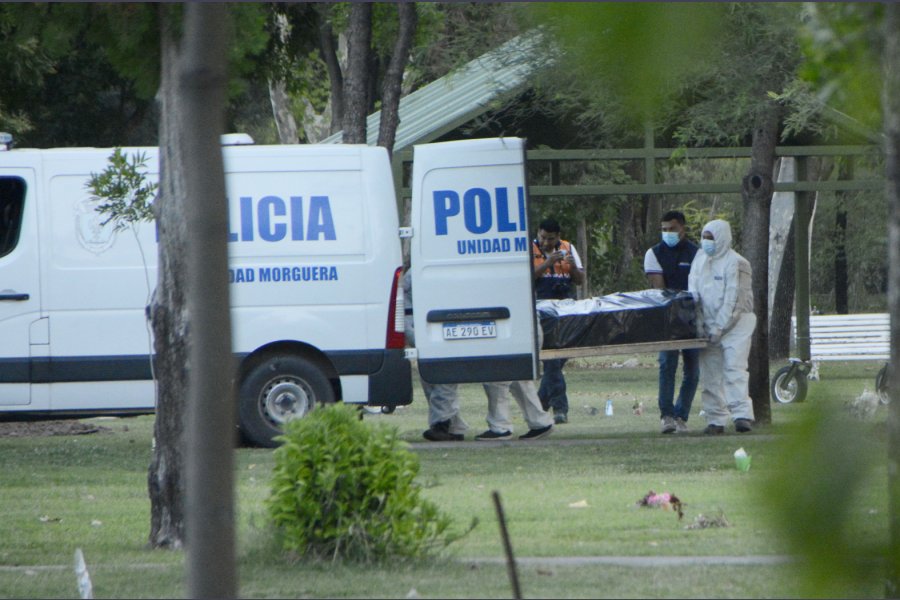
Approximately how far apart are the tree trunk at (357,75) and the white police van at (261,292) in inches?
171

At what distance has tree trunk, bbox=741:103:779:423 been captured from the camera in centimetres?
1219

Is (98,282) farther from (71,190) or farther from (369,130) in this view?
(369,130)

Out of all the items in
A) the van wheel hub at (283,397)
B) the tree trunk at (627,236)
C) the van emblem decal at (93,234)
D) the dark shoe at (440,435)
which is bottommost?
the dark shoe at (440,435)

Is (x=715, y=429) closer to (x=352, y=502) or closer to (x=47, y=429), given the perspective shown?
(x=352, y=502)

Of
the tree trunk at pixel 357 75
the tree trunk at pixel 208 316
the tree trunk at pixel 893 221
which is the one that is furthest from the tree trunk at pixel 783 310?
the tree trunk at pixel 893 221

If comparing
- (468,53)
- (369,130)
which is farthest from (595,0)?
(369,130)

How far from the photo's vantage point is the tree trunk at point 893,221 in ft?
3.10

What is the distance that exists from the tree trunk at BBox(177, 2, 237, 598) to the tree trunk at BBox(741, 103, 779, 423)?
10.1 meters

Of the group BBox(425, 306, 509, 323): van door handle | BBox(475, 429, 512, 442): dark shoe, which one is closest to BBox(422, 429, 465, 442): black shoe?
BBox(475, 429, 512, 442): dark shoe

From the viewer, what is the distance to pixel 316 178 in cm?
1145

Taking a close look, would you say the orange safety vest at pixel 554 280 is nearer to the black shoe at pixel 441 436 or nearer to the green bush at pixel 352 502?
the black shoe at pixel 441 436

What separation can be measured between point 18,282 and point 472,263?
378 cm

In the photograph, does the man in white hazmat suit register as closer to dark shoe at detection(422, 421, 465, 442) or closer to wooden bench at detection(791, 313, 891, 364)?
dark shoe at detection(422, 421, 465, 442)

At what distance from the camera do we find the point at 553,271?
13.0 meters
